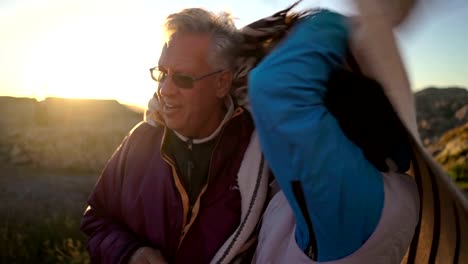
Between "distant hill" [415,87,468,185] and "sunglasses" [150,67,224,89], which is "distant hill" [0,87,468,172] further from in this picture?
"sunglasses" [150,67,224,89]

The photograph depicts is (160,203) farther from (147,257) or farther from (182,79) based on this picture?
(182,79)

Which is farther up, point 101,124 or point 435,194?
point 435,194

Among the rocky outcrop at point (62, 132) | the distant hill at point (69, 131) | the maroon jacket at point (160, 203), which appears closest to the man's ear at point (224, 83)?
the maroon jacket at point (160, 203)

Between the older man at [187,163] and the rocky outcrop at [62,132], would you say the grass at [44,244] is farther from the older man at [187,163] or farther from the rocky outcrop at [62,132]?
the rocky outcrop at [62,132]

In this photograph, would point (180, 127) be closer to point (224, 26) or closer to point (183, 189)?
point (183, 189)

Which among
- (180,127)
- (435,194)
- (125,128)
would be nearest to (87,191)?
(125,128)

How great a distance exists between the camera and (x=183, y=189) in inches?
94.5

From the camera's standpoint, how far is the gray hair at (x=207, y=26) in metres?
2.45

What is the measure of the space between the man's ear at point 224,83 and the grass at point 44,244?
3.56 m

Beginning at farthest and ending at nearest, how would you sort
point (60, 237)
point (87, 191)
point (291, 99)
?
point (87, 191)
point (60, 237)
point (291, 99)

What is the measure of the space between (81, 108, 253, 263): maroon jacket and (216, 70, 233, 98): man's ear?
4.6 inches

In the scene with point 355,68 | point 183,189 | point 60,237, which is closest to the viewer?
point 355,68

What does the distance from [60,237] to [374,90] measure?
630 centimetres

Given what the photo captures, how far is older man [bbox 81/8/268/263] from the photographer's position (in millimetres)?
2297
